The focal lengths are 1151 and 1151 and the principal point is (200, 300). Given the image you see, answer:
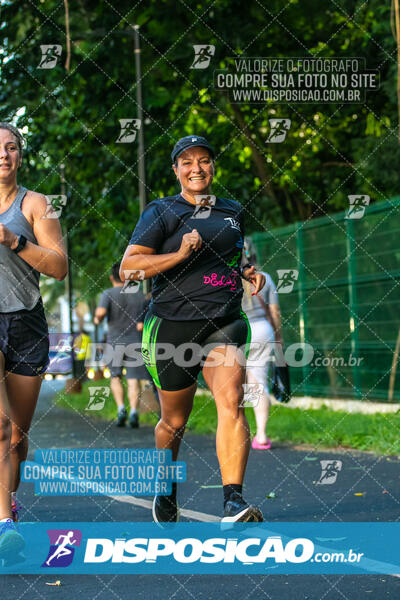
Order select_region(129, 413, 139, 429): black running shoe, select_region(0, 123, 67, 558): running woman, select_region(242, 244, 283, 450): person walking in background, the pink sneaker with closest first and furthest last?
1. select_region(0, 123, 67, 558): running woman
2. select_region(242, 244, 283, 450): person walking in background
3. the pink sneaker
4. select_region(129, 413, 139, 429): black running shoe

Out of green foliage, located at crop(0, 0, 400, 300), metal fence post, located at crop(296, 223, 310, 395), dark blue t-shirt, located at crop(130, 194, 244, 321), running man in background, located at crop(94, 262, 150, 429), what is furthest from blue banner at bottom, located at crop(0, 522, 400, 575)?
green foliage, located at crop(0, 0, 400, 300)

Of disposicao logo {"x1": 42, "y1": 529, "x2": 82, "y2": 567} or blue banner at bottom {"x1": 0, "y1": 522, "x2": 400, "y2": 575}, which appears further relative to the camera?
disposicao logo {"x1": 42, "y1": 529, "x2": 82, "y2": 567}

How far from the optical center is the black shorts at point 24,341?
5.64 m

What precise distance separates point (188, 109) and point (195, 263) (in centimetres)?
1366

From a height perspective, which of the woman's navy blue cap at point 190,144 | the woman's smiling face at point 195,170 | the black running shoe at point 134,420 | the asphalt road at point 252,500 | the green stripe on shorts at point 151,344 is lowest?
the black running shoe at point 134,420

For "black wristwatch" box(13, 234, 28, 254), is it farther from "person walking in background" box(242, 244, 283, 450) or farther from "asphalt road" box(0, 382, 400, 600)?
"person walking in background" box(242, 244, 283, 450)

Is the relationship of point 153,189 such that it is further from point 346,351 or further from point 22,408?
point 22,408

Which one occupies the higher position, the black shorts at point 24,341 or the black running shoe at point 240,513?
the black shorts at point 24,341

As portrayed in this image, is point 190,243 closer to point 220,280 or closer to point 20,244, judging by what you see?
point 220,280

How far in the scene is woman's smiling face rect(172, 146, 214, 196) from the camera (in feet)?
20.1

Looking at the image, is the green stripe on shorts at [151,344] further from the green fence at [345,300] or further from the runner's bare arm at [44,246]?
the green fence at [345,300]

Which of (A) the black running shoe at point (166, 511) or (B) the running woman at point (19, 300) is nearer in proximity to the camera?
(B) the running woman at point (19, 300)

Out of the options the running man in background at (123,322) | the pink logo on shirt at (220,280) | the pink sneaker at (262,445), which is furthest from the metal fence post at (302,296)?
the pink logo on shirt at (220,280)

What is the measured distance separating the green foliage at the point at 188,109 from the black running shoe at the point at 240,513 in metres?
12.2
